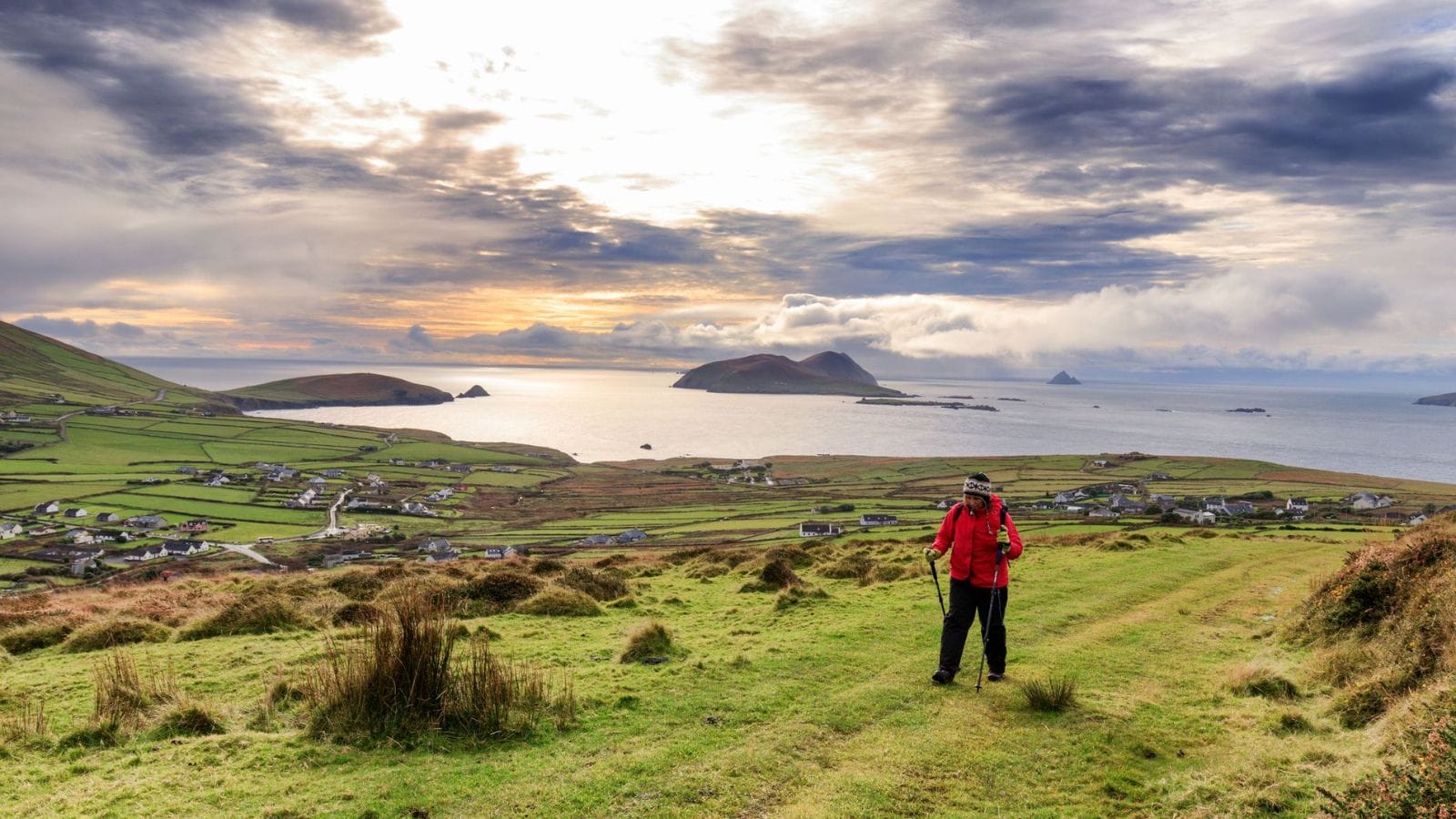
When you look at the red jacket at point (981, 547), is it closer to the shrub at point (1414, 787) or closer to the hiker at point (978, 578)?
the hiker at point (978, 578)

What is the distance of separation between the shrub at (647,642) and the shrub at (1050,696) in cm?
596

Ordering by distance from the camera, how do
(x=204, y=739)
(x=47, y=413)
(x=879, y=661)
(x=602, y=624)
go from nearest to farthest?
(x=204, y=739)
(x=879, y=661)
(x=602, y=624)
(x=47, y=413)

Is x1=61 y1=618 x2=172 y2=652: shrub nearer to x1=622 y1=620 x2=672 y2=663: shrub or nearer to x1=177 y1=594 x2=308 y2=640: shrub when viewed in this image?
x1=177 y1=594 x2=308 y2=640: shrub

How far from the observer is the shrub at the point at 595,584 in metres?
19.0

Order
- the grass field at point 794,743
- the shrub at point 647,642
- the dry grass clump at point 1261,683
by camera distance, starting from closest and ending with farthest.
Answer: the grass field at point 794,743 < the dry grass clump at point 1261,683 < the shrub at point 647,642

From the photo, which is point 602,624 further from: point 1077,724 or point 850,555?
point 850,555

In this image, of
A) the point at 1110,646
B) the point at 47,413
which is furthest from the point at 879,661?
the point at 47,413

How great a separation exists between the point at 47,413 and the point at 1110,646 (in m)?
196

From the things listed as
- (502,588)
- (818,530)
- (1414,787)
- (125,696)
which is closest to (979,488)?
(1414,787)

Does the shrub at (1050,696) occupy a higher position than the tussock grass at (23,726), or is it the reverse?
the shrub at (1050,696)

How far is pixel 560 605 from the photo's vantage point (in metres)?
17.2

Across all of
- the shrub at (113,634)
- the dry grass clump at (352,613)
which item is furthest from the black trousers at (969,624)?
the shrub at (113,634)

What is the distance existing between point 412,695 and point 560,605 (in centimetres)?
888

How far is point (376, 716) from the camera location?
8.30 metres
